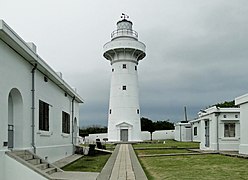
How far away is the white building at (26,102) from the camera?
29.4 feet

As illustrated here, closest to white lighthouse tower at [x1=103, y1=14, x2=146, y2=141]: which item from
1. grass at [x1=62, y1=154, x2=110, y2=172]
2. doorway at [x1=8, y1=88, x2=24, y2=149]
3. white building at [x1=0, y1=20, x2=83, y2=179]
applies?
white building at [x1=0, y1=20, x2=83, y2=179]

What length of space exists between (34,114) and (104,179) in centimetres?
360

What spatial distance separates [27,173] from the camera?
8859mm

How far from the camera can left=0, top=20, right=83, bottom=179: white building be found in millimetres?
8947

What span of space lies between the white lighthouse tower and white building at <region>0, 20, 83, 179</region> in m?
24.0

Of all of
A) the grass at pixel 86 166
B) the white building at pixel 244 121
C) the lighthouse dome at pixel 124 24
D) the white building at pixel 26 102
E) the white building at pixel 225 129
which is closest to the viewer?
the white building at pixel 26 102

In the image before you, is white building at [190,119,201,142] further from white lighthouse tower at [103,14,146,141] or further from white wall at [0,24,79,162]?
white wall at [0,24,79,162]

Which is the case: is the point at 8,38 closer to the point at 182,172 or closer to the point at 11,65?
the point at 11,65

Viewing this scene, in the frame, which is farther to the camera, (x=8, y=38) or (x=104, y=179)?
(x=104, y=179)

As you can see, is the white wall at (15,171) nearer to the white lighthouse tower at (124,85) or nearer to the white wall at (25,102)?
the white wall at (25,102)

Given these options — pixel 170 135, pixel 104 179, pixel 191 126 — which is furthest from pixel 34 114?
pixel 170 135

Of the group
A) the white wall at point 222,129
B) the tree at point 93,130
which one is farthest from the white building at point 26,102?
the tree at point 93,130

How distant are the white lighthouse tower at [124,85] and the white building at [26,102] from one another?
24011 millimetres

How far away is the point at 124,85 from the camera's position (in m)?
41.3
